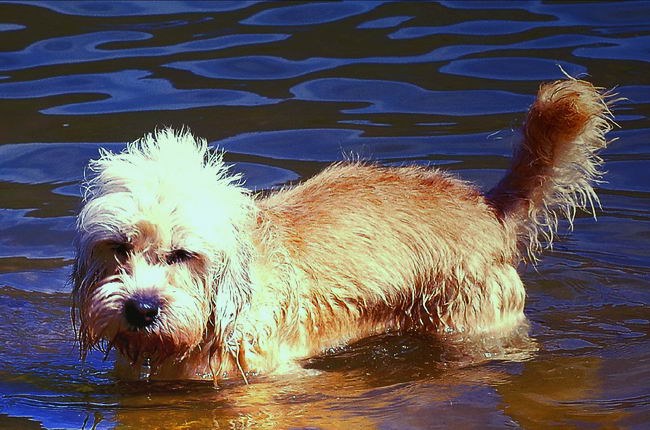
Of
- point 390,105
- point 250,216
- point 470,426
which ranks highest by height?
point 390,105

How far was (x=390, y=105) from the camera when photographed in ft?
38.0

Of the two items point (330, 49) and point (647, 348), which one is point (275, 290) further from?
point (330, 49)

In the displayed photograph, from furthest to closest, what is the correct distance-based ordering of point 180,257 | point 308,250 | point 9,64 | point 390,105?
point 9,64 < point 390,105 < point 308,250 < point 180,257

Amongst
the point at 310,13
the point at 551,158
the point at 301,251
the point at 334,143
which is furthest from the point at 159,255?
the point at 310,13

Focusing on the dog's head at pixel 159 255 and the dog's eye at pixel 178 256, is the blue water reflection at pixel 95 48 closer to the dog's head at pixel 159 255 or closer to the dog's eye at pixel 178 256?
the dog's head at pixel 159 255

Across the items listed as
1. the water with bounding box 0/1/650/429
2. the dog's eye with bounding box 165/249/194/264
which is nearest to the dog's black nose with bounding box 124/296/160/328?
the dog's eye with bounding box 165/249/194/264

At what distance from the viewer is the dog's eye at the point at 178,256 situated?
6031mm

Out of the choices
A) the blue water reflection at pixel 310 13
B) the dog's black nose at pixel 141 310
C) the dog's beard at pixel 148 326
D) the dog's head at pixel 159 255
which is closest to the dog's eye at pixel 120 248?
the dog's head at pixel 159 255

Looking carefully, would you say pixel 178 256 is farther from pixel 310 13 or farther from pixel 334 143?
pixel 310 13

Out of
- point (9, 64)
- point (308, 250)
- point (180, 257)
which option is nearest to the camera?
point (180, 257)

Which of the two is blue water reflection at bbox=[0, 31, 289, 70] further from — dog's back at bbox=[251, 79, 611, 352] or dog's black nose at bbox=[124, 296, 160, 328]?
dog's black nose at bbox=[124, 296, 160, 328]

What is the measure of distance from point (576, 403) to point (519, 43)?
22.7 ft

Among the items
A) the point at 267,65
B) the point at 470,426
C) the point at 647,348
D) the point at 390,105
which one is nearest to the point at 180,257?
the point at 470,426

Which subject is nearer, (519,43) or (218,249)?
(218,249)
